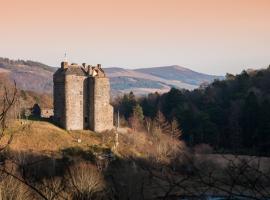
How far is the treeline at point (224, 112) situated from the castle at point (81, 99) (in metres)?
10.0

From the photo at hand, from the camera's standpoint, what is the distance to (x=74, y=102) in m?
46.2

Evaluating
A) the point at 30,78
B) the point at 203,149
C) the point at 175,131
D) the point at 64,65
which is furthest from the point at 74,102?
the point at 30,78

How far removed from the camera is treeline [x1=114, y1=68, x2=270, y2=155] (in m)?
51.6

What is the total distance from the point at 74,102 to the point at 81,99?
0.81 metres

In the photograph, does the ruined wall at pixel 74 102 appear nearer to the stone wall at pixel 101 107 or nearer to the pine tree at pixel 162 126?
the stone wall at pixel 101 107

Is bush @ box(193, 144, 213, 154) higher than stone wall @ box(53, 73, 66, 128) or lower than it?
lower

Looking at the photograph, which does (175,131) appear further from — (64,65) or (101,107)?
(64,65)

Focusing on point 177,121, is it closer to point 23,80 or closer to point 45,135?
point 45,135

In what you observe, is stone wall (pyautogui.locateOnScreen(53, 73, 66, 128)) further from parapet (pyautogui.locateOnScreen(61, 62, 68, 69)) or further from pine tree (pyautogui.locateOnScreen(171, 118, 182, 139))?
pine tree (pyautogui.locateOnScreen(171, 118, 182, 139))

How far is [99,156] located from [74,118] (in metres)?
6.31

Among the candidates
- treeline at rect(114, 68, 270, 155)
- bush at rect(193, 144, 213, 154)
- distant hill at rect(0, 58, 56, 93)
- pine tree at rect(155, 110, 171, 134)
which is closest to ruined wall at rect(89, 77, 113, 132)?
bush at rect(193, 144, 213, 154)

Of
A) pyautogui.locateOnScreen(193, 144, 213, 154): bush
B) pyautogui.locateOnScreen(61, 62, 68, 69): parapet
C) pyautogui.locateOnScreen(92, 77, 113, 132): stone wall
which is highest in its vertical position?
pyautogui.locateOnScreen(61, 62, 68, 69): parapet

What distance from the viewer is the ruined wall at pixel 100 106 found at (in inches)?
1816

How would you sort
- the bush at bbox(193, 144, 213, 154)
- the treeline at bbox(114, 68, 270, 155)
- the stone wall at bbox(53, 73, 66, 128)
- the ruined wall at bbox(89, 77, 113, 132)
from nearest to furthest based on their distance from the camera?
the stone wall at bbox(53, 73, 66, 128) < the ruined wall at bbox(89, 77, 113, 132) < the bush at bbox(193, 144, 213, 154) < the treeline at bbox(114, 68, 270, 155)
